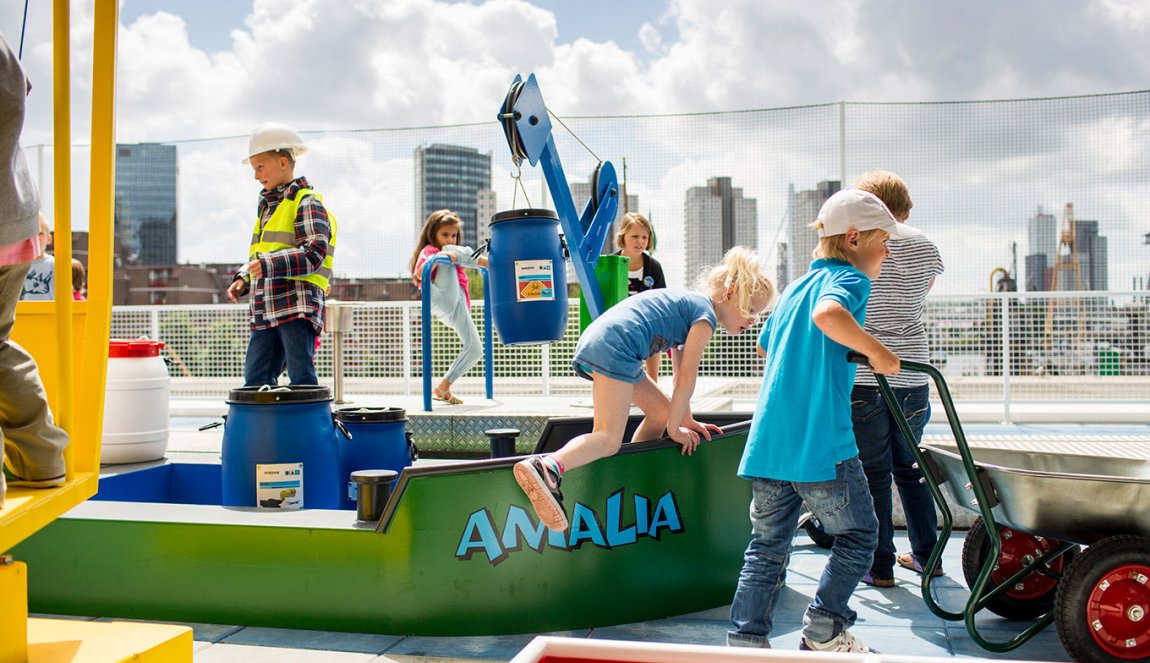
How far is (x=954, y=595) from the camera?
3785 mm

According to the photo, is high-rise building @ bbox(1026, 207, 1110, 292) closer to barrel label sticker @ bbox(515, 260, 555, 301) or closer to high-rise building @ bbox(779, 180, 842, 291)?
high-rise building @ bbox(779, 180, 842, 291)

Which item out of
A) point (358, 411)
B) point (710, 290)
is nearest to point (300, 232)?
point (358, 411)

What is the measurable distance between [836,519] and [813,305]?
66 cm

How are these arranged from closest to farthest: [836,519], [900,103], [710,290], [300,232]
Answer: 1. [836,519]
2. [710,290]
3. [300,232]
4. [900,103]

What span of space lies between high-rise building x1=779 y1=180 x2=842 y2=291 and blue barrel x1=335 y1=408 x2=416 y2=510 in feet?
16.7

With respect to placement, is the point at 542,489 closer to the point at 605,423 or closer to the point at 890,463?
the point at 605,423

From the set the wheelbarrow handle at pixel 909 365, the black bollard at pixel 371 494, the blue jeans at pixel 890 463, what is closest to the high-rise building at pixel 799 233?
the blue jeans at pixel 890 463

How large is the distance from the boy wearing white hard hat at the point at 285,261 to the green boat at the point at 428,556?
4.23 ft

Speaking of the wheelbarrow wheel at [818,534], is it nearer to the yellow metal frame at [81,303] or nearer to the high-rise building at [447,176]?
the yellow metal frame at [81,303]

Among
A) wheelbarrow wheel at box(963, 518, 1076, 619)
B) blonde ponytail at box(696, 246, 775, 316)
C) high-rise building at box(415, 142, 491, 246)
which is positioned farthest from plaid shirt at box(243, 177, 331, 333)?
high-rise building at box(415, 142, 491, 246)

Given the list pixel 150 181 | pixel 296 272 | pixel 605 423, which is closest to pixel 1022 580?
pixel 605 423

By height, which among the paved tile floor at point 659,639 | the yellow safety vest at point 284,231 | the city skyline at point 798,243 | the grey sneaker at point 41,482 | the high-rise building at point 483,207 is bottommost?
the paved tile floor at point 659,639

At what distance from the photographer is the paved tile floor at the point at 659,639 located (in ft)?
9.92

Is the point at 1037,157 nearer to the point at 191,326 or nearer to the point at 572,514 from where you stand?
the point at 572,514
